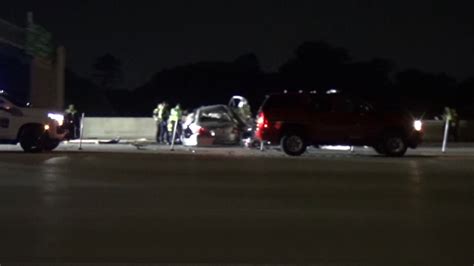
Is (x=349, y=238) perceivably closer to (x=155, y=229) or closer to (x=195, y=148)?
(x=155, y=229)

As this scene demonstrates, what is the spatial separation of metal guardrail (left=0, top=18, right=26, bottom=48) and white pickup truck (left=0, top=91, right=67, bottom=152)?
30.8 ft

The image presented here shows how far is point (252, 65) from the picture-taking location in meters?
100

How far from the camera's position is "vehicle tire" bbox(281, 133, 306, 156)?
2392 cm

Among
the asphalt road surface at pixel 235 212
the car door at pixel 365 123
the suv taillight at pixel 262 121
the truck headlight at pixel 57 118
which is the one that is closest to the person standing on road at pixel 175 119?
the truck headlight at pixel 57 118

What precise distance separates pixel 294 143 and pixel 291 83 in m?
66.0

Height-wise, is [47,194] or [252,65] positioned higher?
[252,65]

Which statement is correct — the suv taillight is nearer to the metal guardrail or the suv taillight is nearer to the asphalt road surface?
the asphalt road surface

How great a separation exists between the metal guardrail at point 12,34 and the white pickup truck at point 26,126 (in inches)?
370

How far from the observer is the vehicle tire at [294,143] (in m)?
23.9

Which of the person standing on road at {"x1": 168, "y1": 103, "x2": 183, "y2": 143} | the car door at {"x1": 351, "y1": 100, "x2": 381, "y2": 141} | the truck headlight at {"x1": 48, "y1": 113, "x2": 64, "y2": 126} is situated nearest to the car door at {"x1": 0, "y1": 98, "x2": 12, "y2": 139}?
the truck headlight at {"x1": 48, "y1": 113, "x2": 64, "y2": 126}

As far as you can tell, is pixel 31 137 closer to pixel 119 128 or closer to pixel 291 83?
pixel 119 128

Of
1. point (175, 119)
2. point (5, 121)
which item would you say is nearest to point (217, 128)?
point (175, 119)

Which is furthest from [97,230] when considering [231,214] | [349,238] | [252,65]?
[252,65]

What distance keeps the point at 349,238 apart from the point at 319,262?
147 cm
